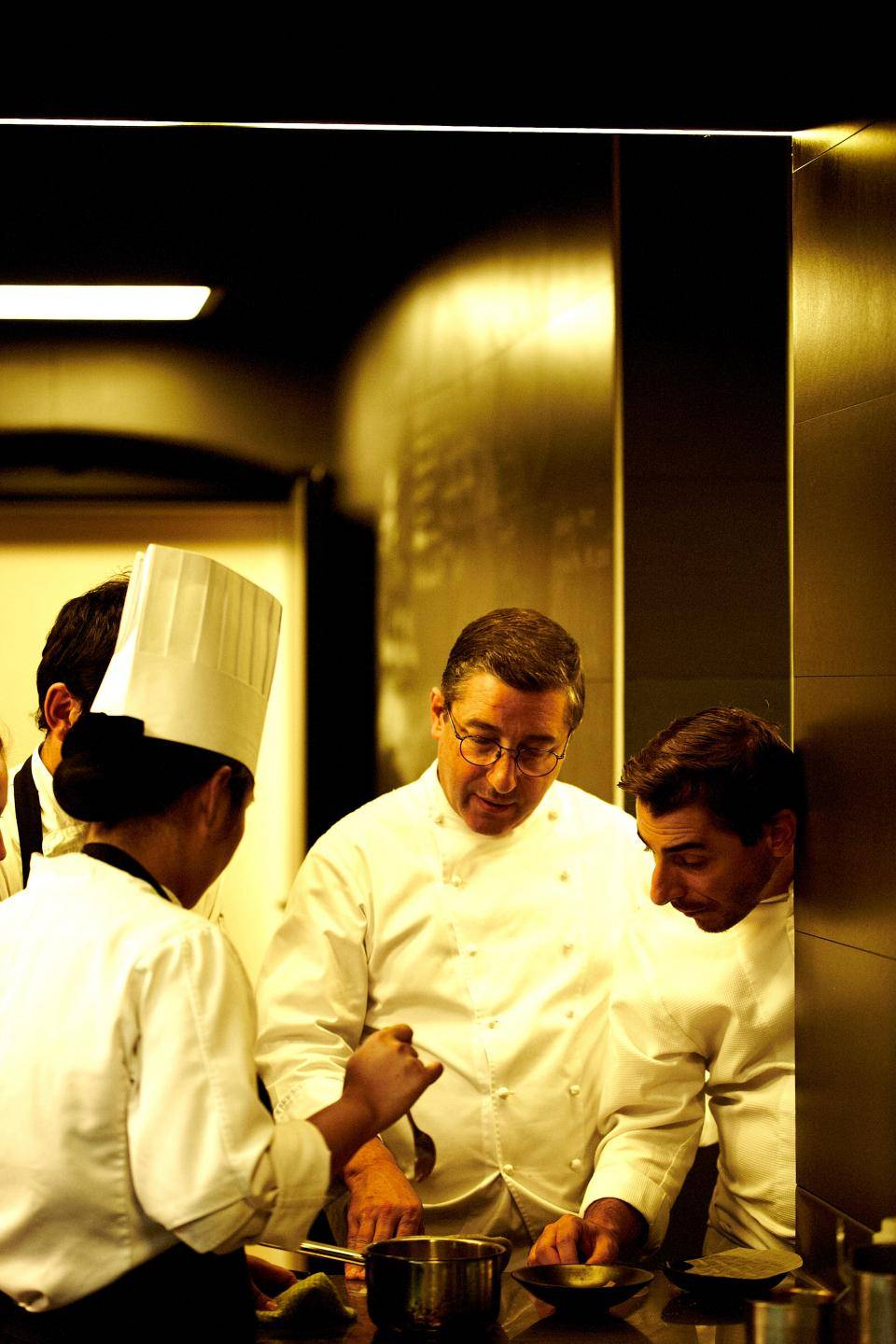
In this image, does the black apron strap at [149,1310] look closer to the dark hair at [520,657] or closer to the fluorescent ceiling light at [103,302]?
the dark hair at [520,657]

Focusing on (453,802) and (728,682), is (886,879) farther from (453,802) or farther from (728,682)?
(728,682)

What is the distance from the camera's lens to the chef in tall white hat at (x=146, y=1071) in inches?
50.4

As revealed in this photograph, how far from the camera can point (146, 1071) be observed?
1288 millimetres

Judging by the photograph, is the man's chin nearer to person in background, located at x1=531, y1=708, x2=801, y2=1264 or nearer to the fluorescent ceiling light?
person in background, located at x1=531, y1=708, x2=801, y2=1264

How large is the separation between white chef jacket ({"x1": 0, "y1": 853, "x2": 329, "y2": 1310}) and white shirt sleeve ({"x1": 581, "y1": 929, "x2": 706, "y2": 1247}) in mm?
867

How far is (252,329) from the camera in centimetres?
373

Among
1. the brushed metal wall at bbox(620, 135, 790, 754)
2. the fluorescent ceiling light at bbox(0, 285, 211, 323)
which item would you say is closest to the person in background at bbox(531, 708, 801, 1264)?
the brushed metal wall at bbox(620, 135, 790, 754)

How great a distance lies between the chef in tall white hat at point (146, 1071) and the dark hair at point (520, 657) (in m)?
0.88

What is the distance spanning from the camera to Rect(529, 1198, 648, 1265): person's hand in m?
1.93

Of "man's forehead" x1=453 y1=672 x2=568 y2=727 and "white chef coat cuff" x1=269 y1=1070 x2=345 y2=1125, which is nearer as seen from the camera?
"white chef coat cuff" x1=269 y1=1070 x2=345 y2=1125

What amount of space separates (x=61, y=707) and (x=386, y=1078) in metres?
0.83

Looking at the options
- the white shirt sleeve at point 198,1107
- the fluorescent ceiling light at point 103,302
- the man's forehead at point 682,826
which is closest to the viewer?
the white shirt sleeve at point 198,1107

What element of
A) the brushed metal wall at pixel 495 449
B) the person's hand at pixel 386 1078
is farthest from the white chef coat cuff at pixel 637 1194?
the brushed metal wall at pixel 495 449

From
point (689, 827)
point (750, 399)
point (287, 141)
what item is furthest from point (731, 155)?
point (689, 827)
